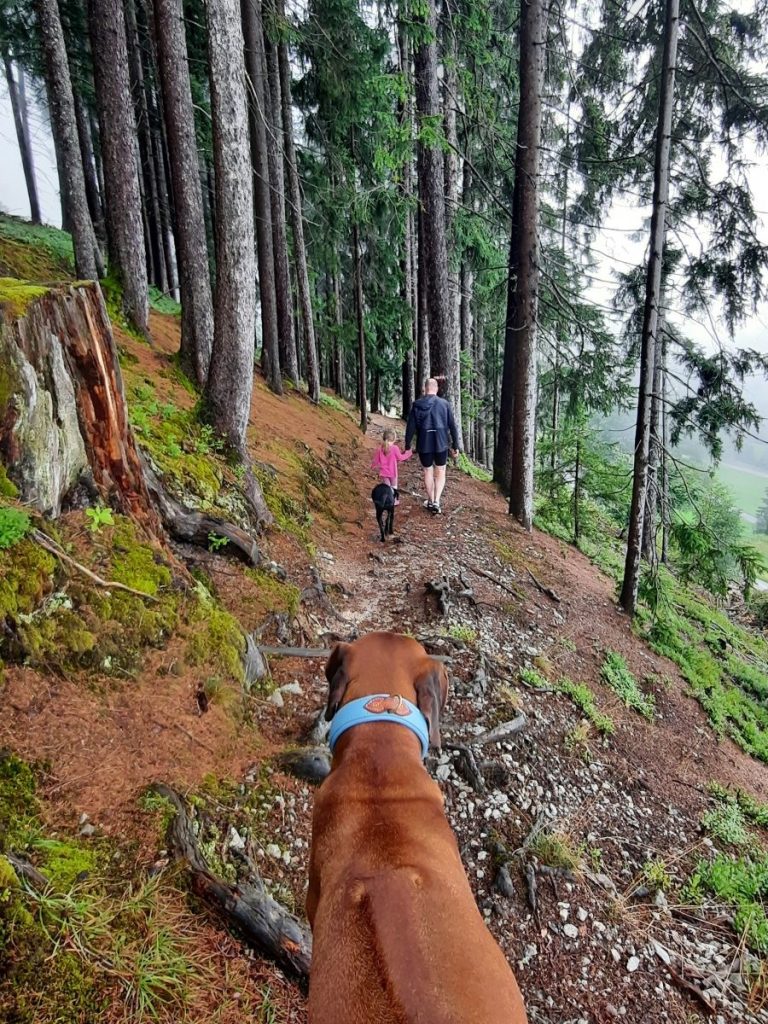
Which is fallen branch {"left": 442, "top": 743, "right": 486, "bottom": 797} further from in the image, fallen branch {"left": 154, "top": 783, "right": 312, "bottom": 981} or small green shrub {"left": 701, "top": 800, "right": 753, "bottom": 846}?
small green shrub {"left": 701, "top": 800, "right": 753, "bottom": 846}

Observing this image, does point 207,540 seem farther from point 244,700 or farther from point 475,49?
point 475,49

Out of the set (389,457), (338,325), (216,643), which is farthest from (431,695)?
(338,325)

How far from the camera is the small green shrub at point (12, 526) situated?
3.12 meters

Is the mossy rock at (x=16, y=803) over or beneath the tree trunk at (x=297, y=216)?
beneath

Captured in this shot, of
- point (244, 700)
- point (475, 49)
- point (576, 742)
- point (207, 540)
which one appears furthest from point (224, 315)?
point (475, 49)

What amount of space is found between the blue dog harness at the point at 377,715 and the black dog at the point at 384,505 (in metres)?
6.11

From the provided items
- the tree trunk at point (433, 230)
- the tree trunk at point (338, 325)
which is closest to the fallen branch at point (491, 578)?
the tree trunk at point (433, 230)

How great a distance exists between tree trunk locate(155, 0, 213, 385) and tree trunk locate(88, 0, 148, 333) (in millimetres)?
1189

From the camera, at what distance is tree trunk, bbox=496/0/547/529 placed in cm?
916

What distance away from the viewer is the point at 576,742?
5.36 metres

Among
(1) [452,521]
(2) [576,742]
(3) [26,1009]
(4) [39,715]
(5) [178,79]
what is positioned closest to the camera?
(3) [26,1009]

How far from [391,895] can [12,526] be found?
2841mm

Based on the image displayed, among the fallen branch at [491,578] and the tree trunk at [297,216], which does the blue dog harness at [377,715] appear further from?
the tree trunk at [297,216]

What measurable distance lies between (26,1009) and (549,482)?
1305 centimetres
